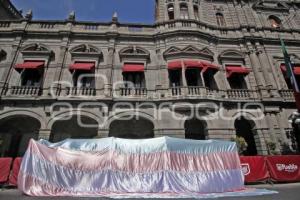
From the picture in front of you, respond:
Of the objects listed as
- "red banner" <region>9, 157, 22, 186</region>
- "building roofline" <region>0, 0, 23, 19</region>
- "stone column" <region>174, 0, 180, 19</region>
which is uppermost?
"building roofline" <region>0, 0, 23, 19</region>

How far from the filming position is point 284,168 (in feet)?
34.8

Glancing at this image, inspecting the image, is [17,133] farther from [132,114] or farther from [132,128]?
[132,114]

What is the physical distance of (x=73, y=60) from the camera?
→ 586 inches

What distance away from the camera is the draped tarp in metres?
7.61

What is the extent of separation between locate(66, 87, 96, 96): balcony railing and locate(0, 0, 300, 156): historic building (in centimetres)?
6

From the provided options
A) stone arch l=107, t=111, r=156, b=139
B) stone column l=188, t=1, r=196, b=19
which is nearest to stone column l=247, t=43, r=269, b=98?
stone column l=188, t=1, r=196, b=19

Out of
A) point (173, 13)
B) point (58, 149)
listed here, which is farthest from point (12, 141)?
point (173, 13)

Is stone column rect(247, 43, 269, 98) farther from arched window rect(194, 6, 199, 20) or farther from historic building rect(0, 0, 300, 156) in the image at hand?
arched window rect(194, 6, 199, 20)

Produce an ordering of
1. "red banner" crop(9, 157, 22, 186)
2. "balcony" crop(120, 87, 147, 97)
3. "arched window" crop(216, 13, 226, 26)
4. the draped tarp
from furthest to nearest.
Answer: "arched window" crop(216, 13, 226, 26) < "balcony" crop(120, 87, 147, 97) < "red banner" crop(9, 157, 22, 186) < the draped tarp

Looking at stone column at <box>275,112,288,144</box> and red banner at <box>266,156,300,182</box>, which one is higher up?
stone column at <box>275,112,288,144</box>

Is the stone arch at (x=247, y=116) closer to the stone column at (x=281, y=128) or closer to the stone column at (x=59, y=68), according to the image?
the stone column at (x=281, y=128)

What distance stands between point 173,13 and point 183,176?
14023mm

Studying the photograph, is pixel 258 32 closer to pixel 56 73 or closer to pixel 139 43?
pixel 139 43

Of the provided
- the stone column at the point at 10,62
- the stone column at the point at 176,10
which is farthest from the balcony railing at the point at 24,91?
the stone column at the point at 176,10
